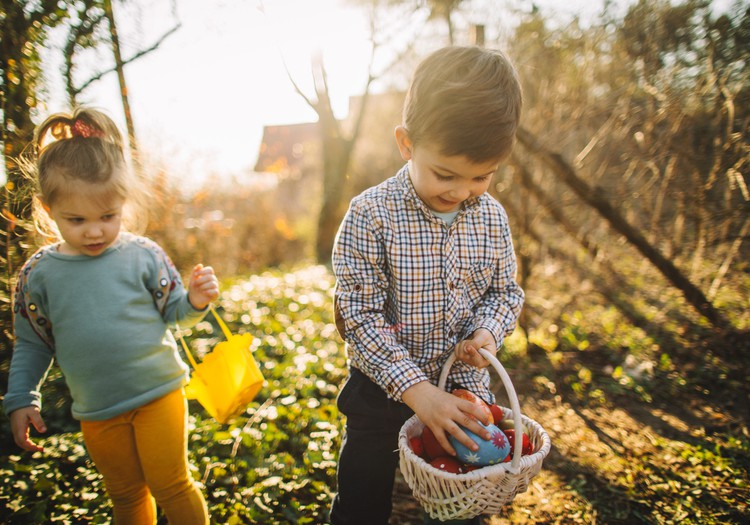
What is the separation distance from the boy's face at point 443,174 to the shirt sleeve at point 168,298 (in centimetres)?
100

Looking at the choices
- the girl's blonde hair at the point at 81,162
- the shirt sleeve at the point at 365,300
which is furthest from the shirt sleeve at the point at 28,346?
the shirt sleeve at the point at 365,300

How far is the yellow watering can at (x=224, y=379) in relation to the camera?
5.72 ft

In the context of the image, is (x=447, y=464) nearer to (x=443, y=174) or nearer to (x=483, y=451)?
(x=483, y=451)

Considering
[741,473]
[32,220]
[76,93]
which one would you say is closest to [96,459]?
[32,220]

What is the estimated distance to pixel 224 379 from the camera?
1.75 m

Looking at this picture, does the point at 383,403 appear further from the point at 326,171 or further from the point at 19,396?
the point at 326,171

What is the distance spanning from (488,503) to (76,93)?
2.85 m

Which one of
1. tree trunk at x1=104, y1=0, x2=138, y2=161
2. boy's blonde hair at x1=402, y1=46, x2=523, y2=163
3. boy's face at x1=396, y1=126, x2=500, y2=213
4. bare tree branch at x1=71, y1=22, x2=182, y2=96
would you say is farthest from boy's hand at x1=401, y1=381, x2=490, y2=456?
bare tree branch at x1=71, y1=22, x2=182, y2=96

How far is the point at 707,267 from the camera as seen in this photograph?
13.0 ft

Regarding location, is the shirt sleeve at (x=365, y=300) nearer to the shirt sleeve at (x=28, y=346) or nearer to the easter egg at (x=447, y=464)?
the easter egg at (x=447, y=464)

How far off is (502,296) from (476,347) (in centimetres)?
34

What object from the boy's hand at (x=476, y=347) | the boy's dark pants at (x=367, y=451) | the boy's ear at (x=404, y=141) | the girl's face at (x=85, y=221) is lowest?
the boy's dark pants at (x=367, y=451)

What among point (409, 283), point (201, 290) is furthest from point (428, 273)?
point (201, 290)

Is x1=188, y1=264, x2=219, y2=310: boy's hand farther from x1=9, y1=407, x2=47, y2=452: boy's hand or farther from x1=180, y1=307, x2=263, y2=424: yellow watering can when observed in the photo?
x1=9, y1=407, x2=47, y2=452: boy's hand
